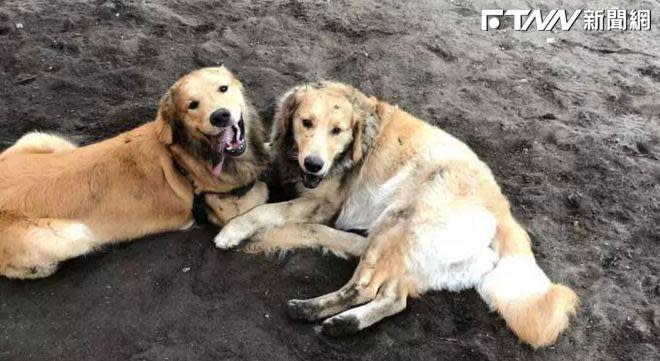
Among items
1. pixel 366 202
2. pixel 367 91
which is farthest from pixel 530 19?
pixel 366 202

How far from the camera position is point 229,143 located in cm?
389

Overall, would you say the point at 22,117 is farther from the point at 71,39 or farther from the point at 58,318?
the point at 58,318

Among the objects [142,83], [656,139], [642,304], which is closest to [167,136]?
[142,83]

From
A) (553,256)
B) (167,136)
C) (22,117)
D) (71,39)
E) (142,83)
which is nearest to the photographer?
(167,136)

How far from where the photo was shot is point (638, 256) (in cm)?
420

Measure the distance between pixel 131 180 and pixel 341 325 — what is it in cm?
168

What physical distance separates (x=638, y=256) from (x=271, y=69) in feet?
11.6

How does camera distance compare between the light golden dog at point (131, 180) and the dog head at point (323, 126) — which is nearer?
the light golden dog at point (131, 180)

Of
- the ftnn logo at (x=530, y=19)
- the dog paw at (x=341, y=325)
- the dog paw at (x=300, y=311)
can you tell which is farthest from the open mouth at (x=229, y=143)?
the ftnn logo at (x=530, y=19)

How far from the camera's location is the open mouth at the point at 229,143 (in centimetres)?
386

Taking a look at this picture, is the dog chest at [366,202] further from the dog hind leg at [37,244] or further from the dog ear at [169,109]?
the dog hind leg at [37,244]

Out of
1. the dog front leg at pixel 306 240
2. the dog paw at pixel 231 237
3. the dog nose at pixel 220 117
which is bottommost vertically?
the dog front leg at pixel 306 240

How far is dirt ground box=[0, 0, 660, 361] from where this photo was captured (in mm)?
3555

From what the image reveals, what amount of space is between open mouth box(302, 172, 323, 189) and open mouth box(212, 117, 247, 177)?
47 cm
